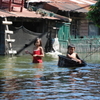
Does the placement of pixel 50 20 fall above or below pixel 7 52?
above

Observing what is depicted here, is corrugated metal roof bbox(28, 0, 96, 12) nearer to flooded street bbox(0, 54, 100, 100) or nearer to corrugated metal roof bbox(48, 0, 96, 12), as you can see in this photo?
corrugated metal roof bbox(48, 0, 96, 12)

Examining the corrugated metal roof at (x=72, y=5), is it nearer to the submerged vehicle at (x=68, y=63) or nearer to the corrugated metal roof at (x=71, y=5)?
the corrugated metal roof at (x=71, y=5)

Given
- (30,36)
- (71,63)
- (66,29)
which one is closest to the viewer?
(71,63)

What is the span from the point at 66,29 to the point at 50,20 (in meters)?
2.06

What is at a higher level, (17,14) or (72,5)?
(72,5)

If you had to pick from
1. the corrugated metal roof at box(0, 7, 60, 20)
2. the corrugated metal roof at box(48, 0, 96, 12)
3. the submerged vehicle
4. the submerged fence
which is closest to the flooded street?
the submerged vehicle

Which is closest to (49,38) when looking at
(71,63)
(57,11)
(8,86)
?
(57,11)

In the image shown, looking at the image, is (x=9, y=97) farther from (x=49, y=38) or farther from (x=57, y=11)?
(x=57, y=11)

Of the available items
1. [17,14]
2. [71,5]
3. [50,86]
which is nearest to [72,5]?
[71,5]

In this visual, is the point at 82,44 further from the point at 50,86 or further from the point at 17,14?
the point at 50,86

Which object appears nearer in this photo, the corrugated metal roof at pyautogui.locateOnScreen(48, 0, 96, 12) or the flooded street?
the flooded street

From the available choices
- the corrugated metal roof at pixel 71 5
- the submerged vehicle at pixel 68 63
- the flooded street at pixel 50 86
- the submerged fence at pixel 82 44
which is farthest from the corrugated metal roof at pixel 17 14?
the flooded street at pixel 50 86

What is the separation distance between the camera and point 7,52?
21.5 metres

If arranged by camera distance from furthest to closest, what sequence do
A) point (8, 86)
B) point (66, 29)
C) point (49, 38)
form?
point (66, 29) < point (49, 38) < point (8, 86)
